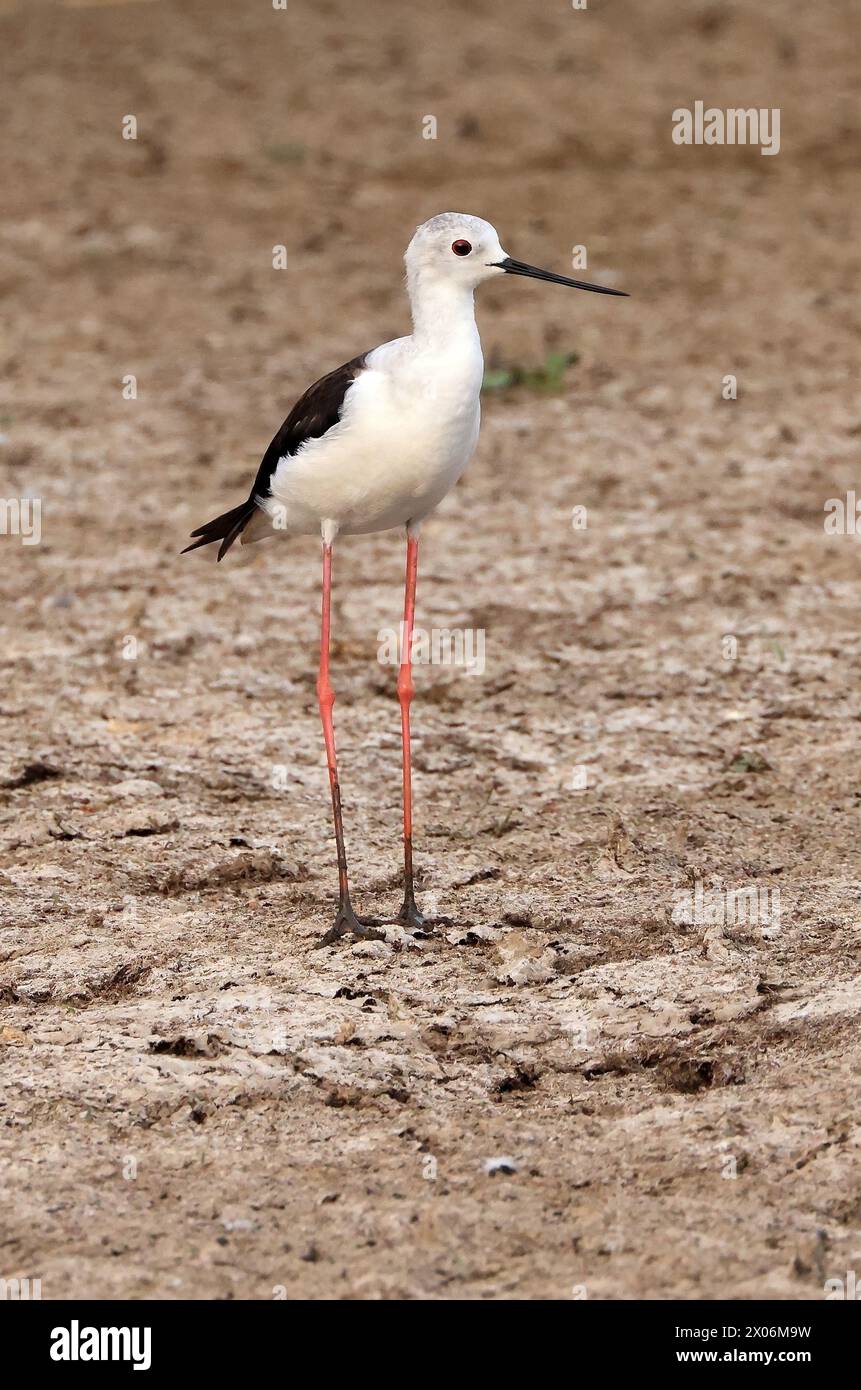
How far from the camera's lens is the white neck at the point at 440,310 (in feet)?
13.6

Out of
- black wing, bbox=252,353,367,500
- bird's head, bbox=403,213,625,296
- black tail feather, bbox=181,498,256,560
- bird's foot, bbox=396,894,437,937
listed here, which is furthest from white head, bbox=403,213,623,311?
bird's foot, bbox=396,894,437,937

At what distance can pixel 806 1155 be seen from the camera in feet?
11.1

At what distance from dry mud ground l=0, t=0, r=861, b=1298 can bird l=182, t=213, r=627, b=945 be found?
546 mm

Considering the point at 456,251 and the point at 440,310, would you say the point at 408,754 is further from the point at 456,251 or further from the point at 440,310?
the point at 456,251

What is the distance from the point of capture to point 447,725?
18.6 feet

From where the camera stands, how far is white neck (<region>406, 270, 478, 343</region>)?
4156mm

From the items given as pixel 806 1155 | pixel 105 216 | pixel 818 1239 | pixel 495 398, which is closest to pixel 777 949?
pixel 806 1155

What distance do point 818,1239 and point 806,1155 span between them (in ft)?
0.86

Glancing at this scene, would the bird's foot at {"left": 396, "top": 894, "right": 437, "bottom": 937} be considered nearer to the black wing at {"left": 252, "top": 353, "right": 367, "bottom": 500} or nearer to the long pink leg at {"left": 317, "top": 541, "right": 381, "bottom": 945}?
the long pink leg at {"left": 317, "top": 541, "right": 381, "bottom": 945}

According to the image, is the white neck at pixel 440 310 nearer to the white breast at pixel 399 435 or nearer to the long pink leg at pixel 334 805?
the white breast at pixel 399 435

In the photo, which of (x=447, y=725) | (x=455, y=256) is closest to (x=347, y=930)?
(x=447, y=725)

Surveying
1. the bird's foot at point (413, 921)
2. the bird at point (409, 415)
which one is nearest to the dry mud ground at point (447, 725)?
the bird's foot at point (413, 921)

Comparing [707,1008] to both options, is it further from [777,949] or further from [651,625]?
[651,625]

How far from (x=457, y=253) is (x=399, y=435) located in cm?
46
